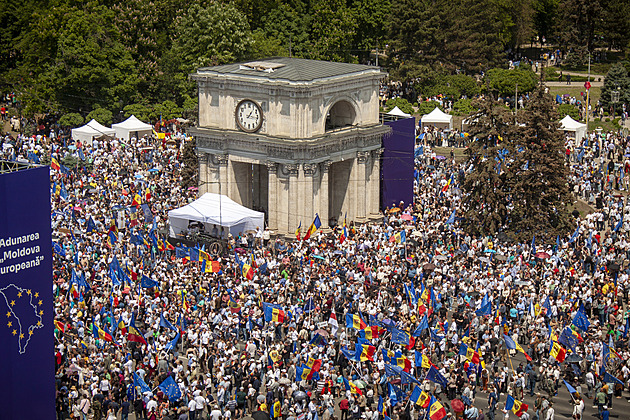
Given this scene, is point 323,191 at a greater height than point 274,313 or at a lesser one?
greater

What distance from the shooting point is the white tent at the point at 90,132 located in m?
99.2

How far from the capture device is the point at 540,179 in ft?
250

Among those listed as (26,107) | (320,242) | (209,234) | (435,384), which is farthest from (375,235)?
(26,107)

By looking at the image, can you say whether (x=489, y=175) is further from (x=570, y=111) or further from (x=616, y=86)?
(x=616, y=86)

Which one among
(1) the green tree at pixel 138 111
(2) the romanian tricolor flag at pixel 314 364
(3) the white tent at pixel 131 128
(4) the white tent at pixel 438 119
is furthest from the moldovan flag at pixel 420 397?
(1) the green tree at pixel 138 111

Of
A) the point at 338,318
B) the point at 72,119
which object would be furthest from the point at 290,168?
the point at 72,119

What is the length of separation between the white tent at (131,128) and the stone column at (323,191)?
2780 cm

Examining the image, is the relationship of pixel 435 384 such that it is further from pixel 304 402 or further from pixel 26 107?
Result: pixel 26 107

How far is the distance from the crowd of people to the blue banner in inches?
192

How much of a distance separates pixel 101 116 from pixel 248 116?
102 ft

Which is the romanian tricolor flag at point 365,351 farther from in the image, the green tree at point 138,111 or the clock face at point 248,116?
the green tree at point 138,111

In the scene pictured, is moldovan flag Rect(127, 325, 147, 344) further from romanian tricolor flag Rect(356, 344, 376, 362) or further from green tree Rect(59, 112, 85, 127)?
green tree Rect(59, 112, 85, 127)

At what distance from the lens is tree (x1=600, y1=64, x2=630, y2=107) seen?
112m

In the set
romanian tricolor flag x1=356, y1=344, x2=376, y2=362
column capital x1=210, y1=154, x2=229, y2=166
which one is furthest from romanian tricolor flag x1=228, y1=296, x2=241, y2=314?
column capital x1=210, y1=154, x2=229, y2=166
